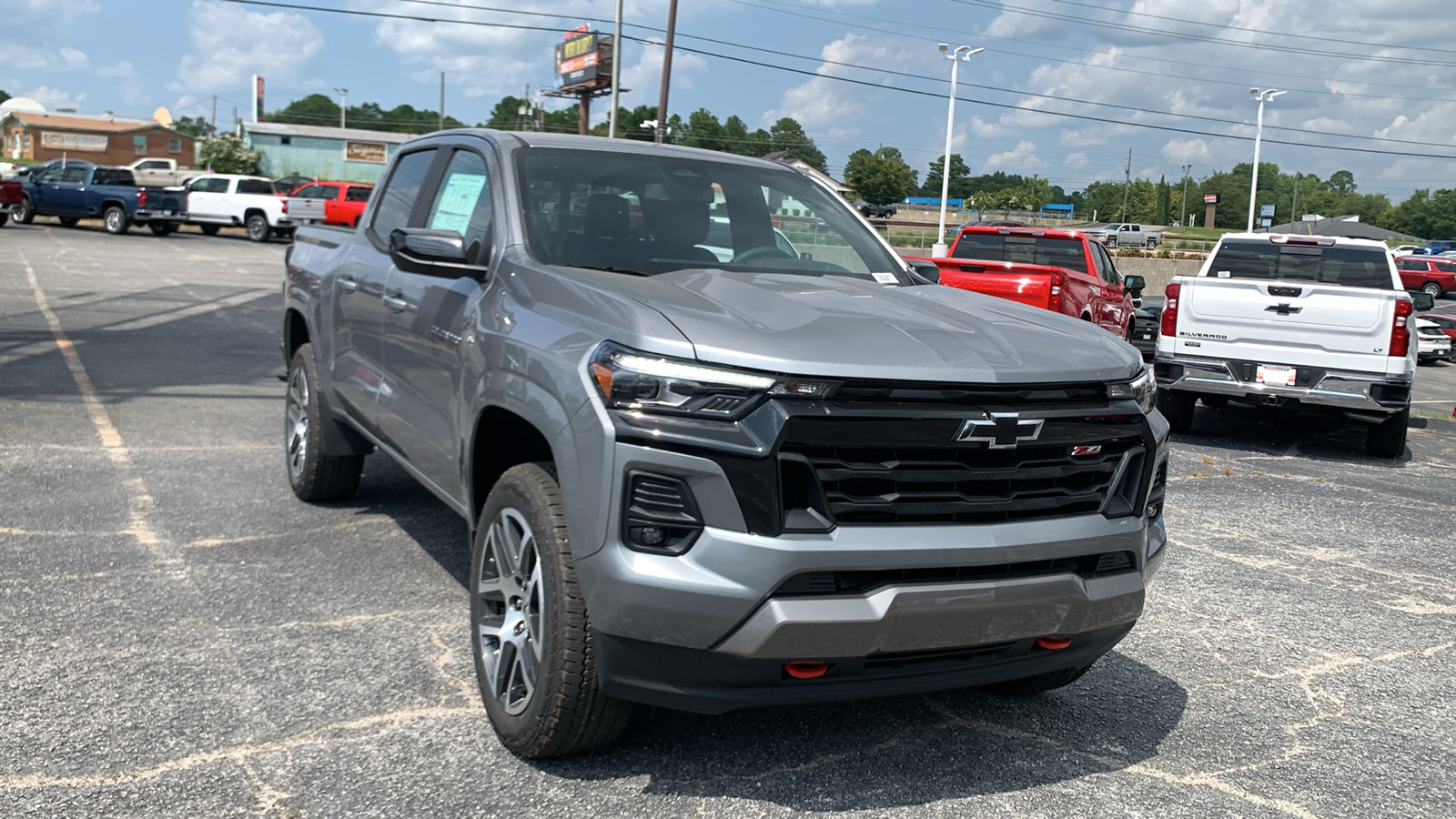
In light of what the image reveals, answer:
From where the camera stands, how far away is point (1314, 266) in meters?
11.3

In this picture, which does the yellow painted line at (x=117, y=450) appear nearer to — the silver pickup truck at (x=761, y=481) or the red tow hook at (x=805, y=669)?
the silver pickup truck at (x=761, y=481)

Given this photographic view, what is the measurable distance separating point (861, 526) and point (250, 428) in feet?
21.2

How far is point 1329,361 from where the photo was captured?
9875 mm

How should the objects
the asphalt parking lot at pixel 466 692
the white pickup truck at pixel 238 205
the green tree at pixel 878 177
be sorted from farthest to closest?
the green tree at pixel 878 177, the white pickup truck at pixel 238 205, the asphalt parking lot at pixel 466 692

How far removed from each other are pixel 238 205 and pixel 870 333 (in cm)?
A: 3572

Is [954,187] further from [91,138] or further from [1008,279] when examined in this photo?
[1008,279]

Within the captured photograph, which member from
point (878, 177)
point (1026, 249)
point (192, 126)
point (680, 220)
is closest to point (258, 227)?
point (1026, 249)

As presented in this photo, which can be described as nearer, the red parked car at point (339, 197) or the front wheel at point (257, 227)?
→ the front wheel at point (257, 227)

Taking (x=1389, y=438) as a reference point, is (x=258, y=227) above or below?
above

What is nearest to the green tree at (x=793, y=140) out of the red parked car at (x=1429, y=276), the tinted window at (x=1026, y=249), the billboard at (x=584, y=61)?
the billboard at (x=584, y=61)

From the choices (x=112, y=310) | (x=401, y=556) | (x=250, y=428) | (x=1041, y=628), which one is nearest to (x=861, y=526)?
(x=1041, y=628)

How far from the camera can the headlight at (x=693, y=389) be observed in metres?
2.96

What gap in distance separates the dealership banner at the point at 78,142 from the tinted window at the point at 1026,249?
97909mm

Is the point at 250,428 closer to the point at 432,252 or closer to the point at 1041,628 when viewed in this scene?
the point at 432,252
